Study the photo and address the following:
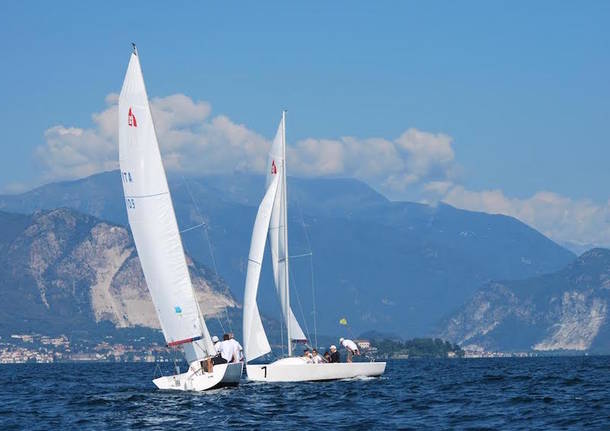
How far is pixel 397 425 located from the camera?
1972 inches

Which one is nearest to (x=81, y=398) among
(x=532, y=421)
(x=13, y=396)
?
(x=13, y=396)

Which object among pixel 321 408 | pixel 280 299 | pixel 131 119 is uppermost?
pixel 131 119

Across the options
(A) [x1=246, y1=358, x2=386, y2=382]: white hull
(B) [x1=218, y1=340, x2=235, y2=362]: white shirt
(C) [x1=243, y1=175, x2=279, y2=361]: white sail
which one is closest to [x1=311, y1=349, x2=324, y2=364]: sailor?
(A) [x1=246, y1=358, x2=386, y2=382]: white hull

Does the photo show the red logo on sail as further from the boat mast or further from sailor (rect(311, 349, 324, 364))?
sailor (rect(311, 349, 324, 364))

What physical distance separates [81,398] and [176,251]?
1462 cm

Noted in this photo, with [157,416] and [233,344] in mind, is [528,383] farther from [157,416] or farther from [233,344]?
[157,416]

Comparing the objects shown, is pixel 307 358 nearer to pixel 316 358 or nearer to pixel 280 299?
pixel 316 358

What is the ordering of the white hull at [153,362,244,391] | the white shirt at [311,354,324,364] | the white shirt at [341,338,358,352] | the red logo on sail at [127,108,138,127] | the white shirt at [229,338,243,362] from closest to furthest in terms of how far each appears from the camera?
1. the red logo on sail at [127,108,138,127]
2. the white hull at [153,362,244,391]
3. the white shirt at [229,338,243,362]
4. the white shirt at [311,354,324,364]
5. the white shirt at [341,338,358,352]

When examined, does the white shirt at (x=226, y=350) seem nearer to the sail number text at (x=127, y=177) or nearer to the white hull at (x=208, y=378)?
the white hull at (x=208, y=378)

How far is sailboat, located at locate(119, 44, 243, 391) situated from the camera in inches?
2345

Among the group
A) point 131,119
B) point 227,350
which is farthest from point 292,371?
point 131,119

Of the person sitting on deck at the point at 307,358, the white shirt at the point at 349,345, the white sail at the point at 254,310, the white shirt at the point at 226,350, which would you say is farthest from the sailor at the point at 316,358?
the white shirt at the point at 226,350

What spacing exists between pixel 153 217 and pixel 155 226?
0.47 meters

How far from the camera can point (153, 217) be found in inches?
2383
